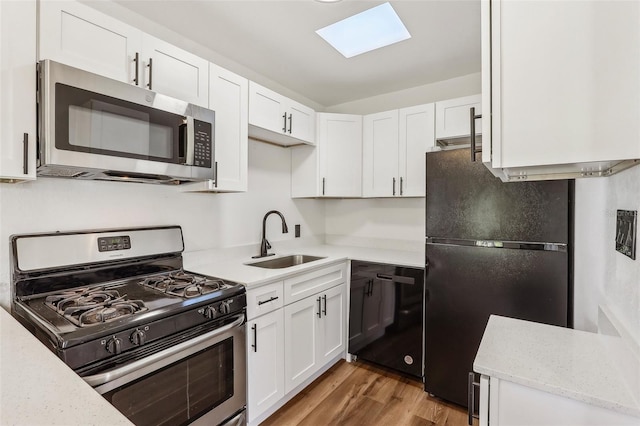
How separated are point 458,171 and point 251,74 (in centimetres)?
180

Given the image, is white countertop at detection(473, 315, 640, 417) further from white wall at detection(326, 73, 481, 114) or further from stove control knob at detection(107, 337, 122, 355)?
white wall at detection(326, 73, 481, 114)

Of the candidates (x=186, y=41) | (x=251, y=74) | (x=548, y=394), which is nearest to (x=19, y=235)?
(x=186, y=41)

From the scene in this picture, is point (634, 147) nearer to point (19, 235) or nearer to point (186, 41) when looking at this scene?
point (19, 235)

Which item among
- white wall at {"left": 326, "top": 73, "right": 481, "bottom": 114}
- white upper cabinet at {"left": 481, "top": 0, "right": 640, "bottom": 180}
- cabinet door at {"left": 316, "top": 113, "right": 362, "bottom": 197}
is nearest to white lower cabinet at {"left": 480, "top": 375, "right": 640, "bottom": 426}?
white upper cabinet at {"left": 481, "top": 0, "right": 640, "bottom": 180}

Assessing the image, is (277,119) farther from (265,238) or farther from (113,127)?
(113,127)

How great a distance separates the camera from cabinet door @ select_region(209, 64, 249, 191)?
1.87m

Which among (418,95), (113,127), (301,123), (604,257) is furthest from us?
(418,95)

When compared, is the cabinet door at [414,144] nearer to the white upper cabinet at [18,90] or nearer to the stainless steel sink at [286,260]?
the stainless steel sink at [286,260]

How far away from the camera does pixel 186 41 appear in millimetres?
2104

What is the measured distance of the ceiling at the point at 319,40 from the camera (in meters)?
1.76

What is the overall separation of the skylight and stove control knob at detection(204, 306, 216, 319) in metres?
1.77

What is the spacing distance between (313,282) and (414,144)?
54.9 inches

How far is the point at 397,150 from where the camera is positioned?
105 inches

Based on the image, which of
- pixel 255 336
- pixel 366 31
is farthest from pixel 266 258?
pixel 366 31
